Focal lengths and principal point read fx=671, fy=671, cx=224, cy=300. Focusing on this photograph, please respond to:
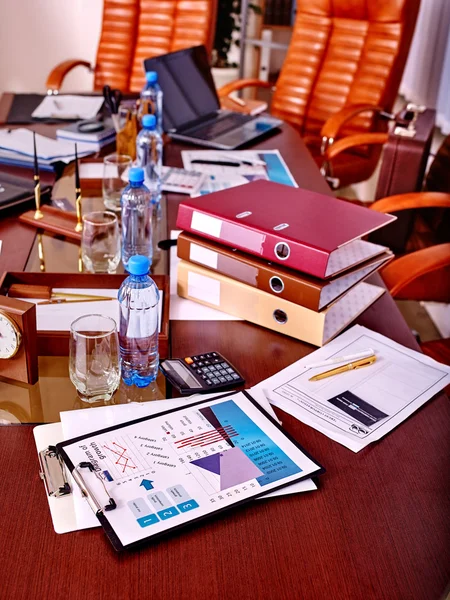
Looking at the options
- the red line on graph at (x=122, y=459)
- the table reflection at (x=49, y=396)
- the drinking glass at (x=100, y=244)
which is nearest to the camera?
the red line on graph at (x=122, y=459)

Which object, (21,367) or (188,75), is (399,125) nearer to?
(188,75)

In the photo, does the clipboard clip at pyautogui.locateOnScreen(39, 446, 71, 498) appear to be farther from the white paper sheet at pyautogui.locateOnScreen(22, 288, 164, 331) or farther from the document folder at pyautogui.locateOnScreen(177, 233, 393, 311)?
the document folder at pyautogui.locateOnScreen(177, 233, 393, 311)

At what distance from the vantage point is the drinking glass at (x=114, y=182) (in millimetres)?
1648

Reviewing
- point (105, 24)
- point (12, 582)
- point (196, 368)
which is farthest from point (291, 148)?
point (12, 582)

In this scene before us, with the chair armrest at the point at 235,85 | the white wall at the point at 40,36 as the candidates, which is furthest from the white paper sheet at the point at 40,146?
the white wall at the point at 40,36

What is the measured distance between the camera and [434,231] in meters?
2.25

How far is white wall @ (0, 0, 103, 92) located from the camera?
4098 millimetres

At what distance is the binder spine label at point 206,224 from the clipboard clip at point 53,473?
1.75 feet

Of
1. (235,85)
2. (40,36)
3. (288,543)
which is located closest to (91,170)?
(235,85)

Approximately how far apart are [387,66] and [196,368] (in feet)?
7.57

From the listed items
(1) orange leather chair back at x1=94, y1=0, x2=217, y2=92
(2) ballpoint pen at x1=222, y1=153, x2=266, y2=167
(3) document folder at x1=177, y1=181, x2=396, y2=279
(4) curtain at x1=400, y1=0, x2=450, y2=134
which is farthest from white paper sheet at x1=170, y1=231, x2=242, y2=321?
(1) orange leather chair back at x1=94, y1=0, x2=217, y2=92

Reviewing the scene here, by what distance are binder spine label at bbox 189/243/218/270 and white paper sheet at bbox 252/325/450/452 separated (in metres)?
0.26

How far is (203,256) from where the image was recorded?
4.11 ft

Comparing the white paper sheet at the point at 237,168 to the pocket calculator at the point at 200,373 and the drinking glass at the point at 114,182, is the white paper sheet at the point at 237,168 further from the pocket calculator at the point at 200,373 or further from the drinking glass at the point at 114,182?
the pocket calculator at the point at 200,373
